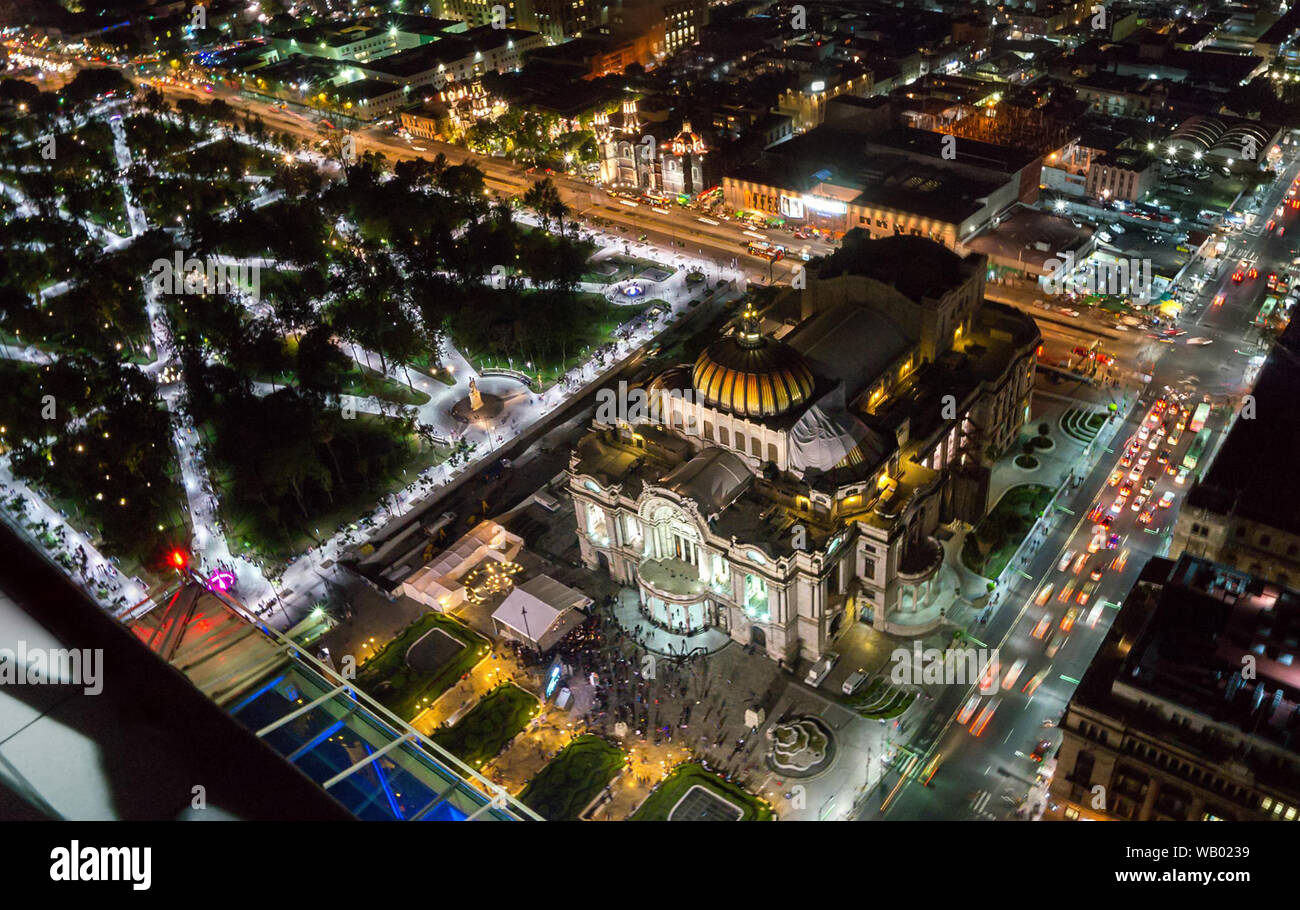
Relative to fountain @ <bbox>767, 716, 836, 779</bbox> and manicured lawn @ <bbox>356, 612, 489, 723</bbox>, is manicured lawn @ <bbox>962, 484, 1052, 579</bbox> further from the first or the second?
manicured lawn @ <bbox>356, 612, 489, 723</bbox>

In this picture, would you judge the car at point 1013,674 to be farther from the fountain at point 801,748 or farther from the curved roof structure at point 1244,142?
the curved roof structure at point 1244,142

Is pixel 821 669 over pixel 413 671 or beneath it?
over

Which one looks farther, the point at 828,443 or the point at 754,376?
the point at 754,376

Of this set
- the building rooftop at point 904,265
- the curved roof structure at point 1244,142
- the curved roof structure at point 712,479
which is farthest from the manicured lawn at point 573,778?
the curved roof structure at point 1244,142

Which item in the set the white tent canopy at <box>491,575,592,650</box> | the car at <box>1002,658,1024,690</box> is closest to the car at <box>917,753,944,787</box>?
the car at <box>1002,658,1024,690</box>

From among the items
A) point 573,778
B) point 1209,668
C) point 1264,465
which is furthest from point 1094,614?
point 573,778

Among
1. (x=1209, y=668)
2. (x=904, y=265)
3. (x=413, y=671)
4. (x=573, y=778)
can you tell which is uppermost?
(x=904, y=265)

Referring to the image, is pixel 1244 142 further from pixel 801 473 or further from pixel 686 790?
pixel 686 790
